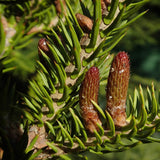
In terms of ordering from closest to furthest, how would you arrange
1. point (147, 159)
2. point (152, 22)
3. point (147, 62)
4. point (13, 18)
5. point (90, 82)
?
point (90, 82) → point (13, 18) → point (147, 159) → point (152, 22) → point (147, 62)

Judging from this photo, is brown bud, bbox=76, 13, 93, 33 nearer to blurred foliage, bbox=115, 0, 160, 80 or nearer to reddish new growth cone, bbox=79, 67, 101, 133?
reddish new growth cone, bbox=79, 67, 101, 133

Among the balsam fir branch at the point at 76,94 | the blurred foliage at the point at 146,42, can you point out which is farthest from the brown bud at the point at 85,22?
the blurred foliage at the point at 146,42

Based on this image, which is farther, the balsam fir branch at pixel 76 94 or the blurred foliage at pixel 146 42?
the blurred foliage at pixel 146 42

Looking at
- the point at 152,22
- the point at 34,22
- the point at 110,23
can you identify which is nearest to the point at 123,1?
the point at 110,23

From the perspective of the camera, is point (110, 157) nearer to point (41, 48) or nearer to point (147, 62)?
point (41, 48)

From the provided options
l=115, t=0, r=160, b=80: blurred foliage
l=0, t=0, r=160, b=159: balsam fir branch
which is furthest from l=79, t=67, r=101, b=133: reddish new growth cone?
l=115, t=0, r=160, b=80: blurred foliage

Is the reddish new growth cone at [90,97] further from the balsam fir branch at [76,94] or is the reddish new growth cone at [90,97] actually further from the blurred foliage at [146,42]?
the blurred foliage at [146,42]

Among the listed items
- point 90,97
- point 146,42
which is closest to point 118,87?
point 90,97
